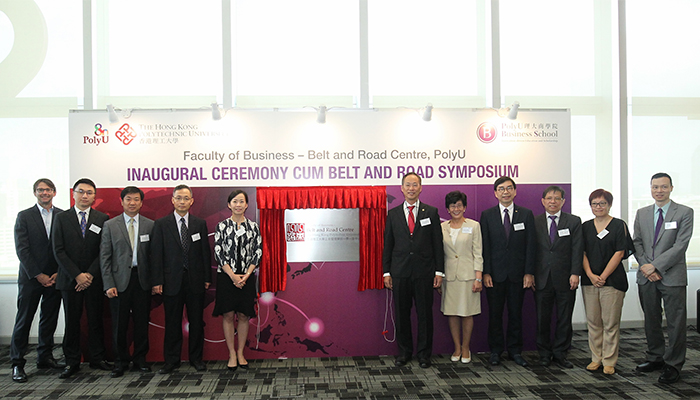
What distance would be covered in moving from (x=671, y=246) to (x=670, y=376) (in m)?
1.11

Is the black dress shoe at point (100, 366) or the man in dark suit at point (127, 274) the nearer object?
the man in dark suit at point (127, 274)

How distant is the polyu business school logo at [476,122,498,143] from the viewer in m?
4.54

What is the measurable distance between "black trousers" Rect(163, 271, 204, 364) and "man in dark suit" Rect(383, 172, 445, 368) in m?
1.87

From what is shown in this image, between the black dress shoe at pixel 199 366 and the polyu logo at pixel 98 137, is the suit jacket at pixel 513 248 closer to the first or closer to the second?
the black dress shoe at pixel 199 366

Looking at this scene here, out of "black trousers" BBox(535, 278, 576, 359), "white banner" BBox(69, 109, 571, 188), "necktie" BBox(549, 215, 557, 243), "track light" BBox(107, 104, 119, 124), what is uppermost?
"track light" BBox(107, 104, 119, 124)

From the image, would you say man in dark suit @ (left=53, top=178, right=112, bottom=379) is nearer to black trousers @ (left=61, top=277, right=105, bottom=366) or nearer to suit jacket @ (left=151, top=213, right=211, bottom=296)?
black trousers @ (left=61, top=277, right=105, bottom=366)

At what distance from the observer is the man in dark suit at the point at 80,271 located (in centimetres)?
386

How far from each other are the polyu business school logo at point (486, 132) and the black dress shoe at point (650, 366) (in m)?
2.56

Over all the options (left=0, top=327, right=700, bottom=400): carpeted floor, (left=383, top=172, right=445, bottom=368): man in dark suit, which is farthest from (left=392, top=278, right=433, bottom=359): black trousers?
(left=0, top=327, right=700, bottom=400): carpeted floor

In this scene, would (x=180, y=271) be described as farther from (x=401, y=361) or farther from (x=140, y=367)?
(x=401, y=361)

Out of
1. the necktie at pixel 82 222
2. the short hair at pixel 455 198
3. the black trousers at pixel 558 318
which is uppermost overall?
the short hair at pixel 455 198

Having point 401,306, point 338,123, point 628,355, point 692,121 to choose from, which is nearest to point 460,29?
point 338,123

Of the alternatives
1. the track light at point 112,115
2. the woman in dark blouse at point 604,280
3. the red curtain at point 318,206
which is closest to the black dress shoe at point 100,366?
the red curtain at point 318,206

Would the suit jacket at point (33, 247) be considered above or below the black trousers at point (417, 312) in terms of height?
above
